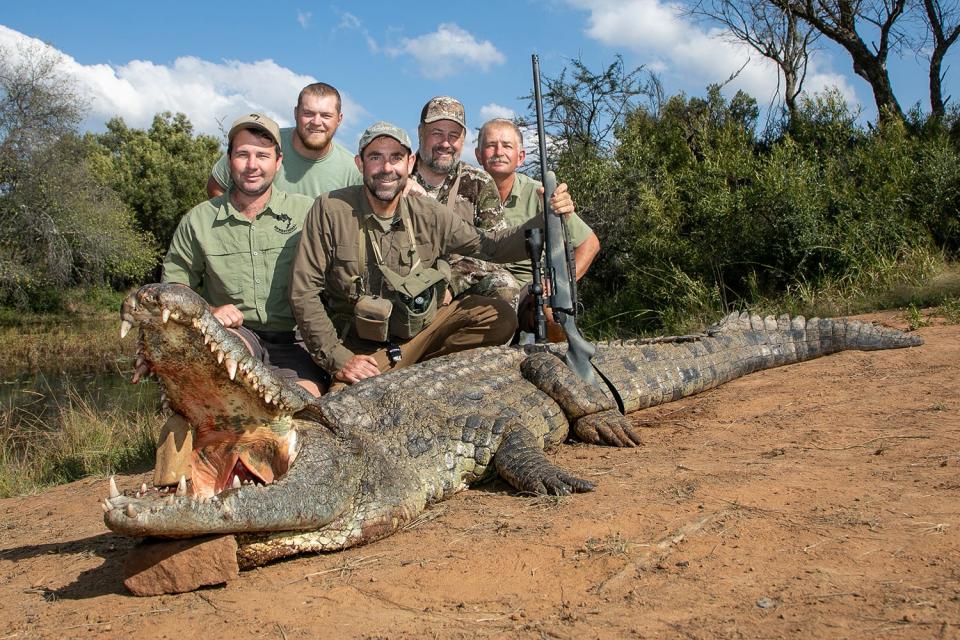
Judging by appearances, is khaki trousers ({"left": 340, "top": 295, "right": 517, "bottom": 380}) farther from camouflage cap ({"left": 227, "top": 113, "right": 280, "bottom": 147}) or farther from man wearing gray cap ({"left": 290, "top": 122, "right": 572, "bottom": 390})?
camouflage cap ({"left": 227, "top": 113, "right": 280, "bottom": 147})

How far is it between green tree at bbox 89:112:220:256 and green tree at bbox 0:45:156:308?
6.27 m

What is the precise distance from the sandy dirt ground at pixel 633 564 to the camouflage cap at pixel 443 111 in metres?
3.06

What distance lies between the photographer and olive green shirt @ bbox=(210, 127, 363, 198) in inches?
226

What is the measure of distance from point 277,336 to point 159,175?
2771 centimetres

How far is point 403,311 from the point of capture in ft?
16.1

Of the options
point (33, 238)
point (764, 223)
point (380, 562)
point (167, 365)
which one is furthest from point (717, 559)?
point (33, 238)

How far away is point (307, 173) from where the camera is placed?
19.0 feet

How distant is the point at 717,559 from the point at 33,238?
22352 millimetres

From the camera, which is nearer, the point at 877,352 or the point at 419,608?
the point at 419,608

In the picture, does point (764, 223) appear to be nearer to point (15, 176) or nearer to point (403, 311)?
point (403, 311)

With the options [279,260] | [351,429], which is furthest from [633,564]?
[279,260]

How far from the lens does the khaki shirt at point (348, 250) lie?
465 cm

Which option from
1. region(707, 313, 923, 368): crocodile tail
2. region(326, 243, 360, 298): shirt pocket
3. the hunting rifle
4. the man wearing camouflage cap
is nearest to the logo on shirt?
region(326, 243, 360, 298): shirt pocket

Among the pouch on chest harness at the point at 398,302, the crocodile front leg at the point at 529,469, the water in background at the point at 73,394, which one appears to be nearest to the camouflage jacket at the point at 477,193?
the pouch on chest harness at the point at 398,302
